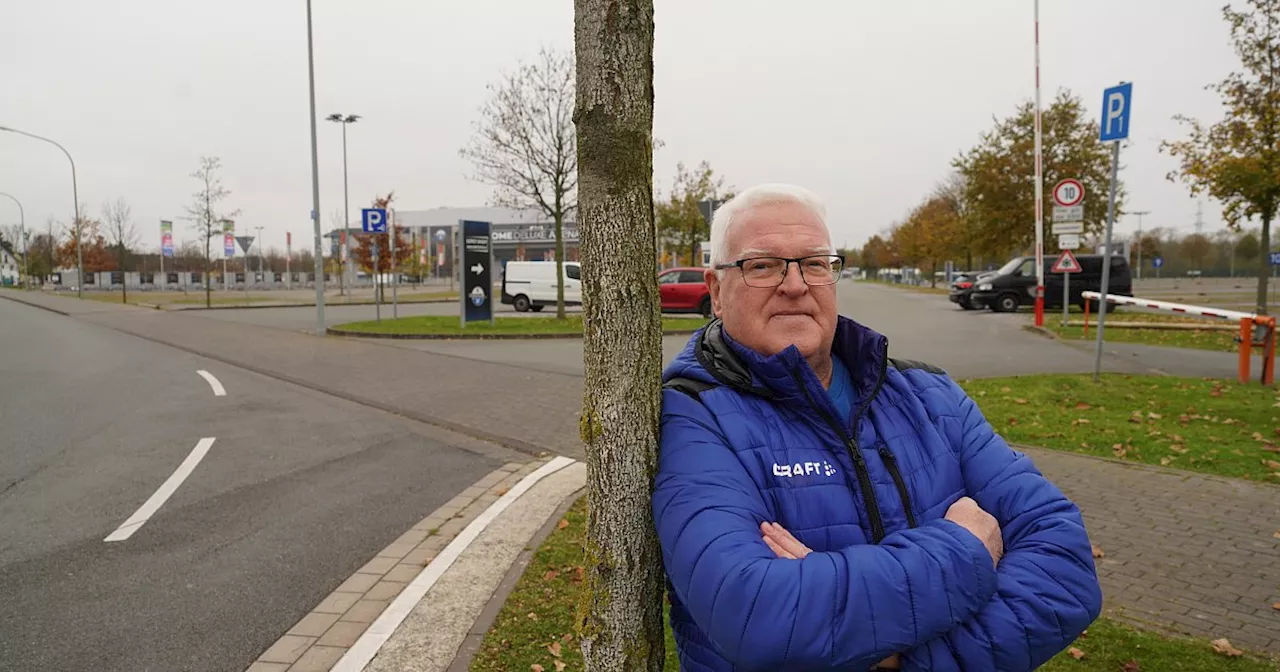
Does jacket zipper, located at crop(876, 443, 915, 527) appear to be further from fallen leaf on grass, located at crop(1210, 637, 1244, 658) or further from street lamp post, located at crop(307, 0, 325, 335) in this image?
street lamp post, located at crop(307, 0, 325, 335)

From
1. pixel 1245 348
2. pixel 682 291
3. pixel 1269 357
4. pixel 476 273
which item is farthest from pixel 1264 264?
pixel 476 273

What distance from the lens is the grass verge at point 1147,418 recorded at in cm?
640

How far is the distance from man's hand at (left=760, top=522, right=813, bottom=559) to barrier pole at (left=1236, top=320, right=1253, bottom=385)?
1061 cm

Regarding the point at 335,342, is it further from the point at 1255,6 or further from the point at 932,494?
the point at 1255,6

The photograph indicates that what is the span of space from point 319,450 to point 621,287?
6123mm

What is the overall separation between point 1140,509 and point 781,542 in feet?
15.3

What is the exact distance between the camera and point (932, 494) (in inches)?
73.4

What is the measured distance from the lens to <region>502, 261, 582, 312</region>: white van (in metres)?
28.3

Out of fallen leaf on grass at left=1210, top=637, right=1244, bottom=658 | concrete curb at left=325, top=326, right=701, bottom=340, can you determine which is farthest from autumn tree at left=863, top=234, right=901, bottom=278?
fallen leaf on grass at left=1210, top=637, right=1244, bottom=658

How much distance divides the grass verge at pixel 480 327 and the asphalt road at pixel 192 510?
26.2 ft

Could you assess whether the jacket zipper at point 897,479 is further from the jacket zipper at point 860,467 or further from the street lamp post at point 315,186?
the street lamp post at point 315,186

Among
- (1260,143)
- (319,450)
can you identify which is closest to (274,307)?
(319,450)

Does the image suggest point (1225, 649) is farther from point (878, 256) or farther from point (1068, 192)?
point (878, 256)

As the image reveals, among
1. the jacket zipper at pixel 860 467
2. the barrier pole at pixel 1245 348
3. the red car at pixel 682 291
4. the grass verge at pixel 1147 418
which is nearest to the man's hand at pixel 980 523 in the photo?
the jacket zipper at pixel 860 467
